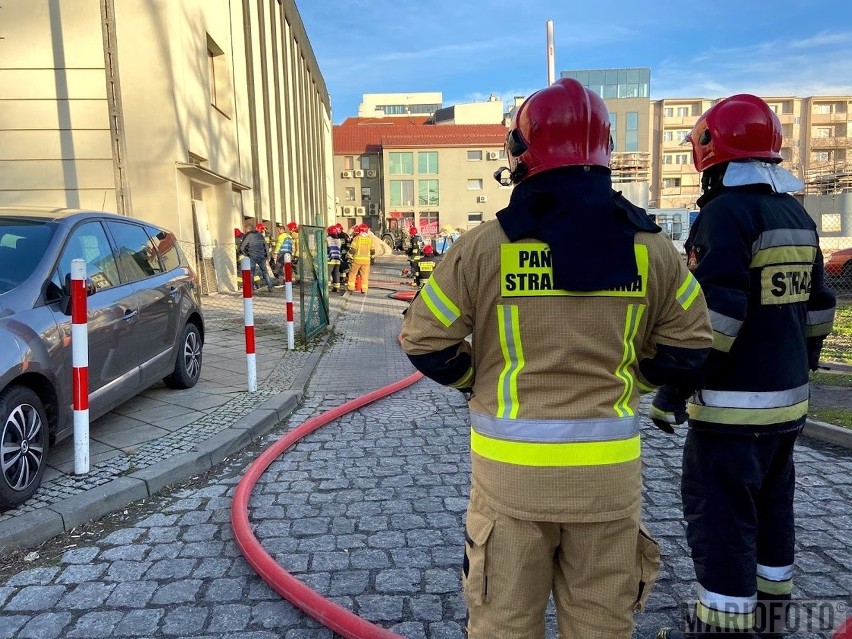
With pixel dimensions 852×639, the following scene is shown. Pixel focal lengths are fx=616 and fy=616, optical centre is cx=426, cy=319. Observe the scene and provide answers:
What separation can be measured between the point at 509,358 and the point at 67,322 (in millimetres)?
3507

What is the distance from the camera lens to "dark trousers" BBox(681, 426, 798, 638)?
212 centimetres

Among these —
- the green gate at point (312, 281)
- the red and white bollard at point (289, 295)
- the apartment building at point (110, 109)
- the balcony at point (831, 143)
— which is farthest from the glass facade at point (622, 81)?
the red and white bollard at point (289, 295)

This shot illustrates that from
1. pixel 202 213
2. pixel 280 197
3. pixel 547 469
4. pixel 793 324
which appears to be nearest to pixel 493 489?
pixel 547 469

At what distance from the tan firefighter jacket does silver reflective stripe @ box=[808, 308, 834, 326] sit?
3.73 ft

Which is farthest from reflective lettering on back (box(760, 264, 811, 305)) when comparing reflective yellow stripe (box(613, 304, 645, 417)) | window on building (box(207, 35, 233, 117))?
window on building (box(207, 35, 233, 117))

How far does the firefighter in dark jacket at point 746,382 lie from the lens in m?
2.11

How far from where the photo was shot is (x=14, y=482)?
3.47 meters

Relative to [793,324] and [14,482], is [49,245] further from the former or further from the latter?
[793,324]

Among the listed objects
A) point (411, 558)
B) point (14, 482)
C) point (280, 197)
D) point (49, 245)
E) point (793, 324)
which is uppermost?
point (280, 197)

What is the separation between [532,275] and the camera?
1597 mm

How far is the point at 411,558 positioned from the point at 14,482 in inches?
90.2

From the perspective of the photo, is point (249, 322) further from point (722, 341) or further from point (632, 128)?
point (632, 128)

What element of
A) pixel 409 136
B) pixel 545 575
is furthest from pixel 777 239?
pixel 409 136

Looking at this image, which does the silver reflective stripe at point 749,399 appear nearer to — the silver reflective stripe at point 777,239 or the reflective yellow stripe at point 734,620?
the silver reflective stripe at point 777,239
